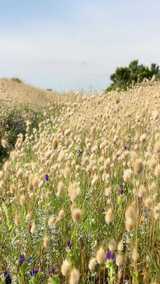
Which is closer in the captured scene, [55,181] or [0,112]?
[55,181]

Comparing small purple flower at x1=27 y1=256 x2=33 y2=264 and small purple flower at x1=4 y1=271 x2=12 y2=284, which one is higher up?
small purple flower at x1=27 y1=256 x2=33 y2=264

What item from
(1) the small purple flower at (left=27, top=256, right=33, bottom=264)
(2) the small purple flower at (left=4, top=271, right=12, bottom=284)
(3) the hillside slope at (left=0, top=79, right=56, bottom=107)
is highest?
(1) the small purple flower at (left=27, top=256, right=33, bottom=264)

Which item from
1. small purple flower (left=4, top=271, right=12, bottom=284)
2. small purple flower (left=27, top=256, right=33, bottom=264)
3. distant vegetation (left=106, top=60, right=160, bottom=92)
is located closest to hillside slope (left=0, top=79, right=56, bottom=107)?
distant vegetation (left=106, top=60, right=160, bottom=92)

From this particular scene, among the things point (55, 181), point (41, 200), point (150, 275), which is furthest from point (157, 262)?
point (55, 181)

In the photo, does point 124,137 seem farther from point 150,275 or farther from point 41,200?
point 150,275

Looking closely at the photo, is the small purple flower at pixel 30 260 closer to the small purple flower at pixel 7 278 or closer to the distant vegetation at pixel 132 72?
the small purple flower at pixel 7 278

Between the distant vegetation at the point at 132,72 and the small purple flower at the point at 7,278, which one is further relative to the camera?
the distant vegetation at the point at 132,72

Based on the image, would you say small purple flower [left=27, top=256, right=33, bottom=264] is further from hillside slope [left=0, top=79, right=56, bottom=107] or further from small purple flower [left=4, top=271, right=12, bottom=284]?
hillside slope [left=0, top=79, right=56, bottom=107]

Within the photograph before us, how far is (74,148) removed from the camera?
4.85 m

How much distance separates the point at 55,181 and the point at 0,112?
23.2ft

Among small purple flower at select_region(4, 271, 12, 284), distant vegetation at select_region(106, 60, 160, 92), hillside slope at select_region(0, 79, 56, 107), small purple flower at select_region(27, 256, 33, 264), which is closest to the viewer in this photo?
small purple flower at select_region(4, 271, 12, 284)

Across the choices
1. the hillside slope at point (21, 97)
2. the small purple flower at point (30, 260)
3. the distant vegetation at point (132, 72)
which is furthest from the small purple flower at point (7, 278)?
the distant vegetation at point (132, 72)

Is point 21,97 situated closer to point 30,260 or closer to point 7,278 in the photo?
point 30,260

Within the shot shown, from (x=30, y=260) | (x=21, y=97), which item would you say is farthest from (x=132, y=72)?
(x=30, y=260)
